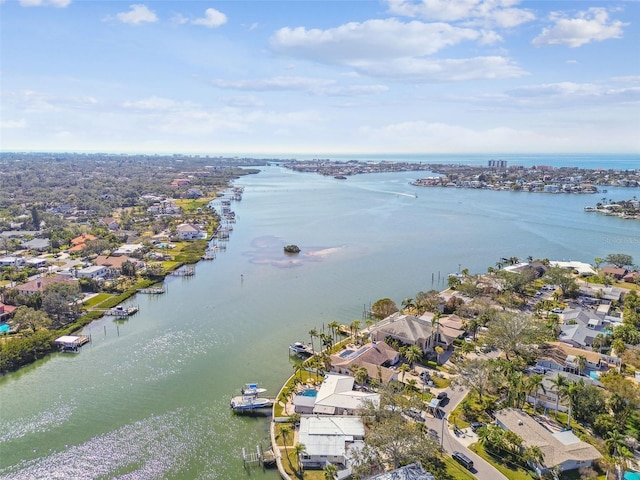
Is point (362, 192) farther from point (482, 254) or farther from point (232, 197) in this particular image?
point (482, 254)

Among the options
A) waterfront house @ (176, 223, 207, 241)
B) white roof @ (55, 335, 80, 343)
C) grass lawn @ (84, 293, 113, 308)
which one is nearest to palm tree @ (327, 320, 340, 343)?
white roof @ (55, 335, 80, 343)

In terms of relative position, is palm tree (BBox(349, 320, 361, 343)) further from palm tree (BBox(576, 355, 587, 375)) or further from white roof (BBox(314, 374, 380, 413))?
palm tree (BBox(576, 355, 587, 375))

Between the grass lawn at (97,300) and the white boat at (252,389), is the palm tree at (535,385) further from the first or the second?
the grass lawn at (97,300)

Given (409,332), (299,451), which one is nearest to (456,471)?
(299,451)

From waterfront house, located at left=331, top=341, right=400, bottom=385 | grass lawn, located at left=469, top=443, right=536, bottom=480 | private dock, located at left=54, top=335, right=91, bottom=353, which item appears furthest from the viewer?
private dock, located at left=54, top=335, right=91, bottom=353

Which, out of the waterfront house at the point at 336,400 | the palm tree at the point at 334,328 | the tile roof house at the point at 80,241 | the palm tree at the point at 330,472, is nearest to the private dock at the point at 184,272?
the tile roof house at the point at 80,241

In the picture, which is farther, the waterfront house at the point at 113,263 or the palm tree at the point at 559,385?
the waterfront house at the point at 113,263

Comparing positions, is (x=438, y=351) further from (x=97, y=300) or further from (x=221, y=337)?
(x=97, y=300)
